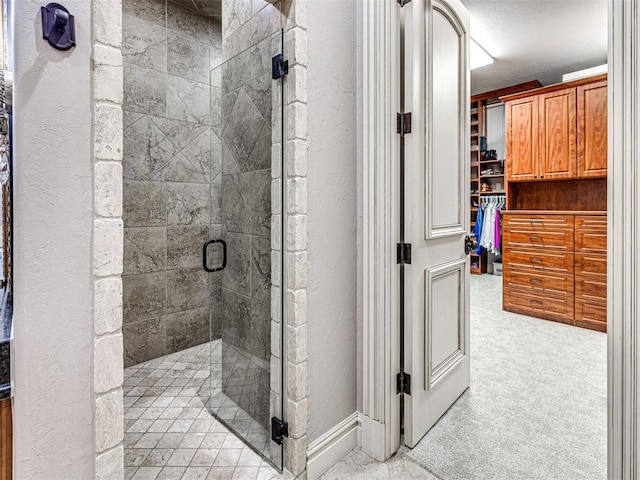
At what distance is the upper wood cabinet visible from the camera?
359 centimetres

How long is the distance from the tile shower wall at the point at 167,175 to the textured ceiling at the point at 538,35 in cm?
259

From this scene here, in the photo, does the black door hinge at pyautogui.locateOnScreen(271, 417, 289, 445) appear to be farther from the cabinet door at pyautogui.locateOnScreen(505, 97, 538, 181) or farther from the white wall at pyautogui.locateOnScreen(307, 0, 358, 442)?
the cabinet door at pyautogui.locateOnScreen(505, 97, 538, 181)

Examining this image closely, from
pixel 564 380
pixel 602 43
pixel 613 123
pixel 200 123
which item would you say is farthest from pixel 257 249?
pixel 602 43

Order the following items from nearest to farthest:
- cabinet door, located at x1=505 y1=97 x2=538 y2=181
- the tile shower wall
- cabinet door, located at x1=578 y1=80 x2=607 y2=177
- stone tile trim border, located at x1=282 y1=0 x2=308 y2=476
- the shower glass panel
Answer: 1. stone tile trim border, located at x1=282 y1=0 x2=308 y2=476
2. the shower glass panel
3. the tile shower wall
4. cabinet door, located at x1=578 y1=80 x2=607 y2=177
5. cabinet door, located at x1=505 y1=97 x2=538 y2=181

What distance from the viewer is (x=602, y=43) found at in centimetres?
397

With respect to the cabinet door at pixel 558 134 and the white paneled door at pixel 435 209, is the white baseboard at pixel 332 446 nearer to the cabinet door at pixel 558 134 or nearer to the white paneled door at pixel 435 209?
the white paneled door at pixel 435 209

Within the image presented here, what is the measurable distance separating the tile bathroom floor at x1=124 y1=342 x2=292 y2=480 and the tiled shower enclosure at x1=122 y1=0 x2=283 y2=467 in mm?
43

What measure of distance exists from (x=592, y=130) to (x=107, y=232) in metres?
4.43

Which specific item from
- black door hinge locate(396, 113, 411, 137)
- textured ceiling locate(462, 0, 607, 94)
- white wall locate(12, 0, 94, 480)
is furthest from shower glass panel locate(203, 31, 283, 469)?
textured ceiling locate(462, 0, 607, 94)

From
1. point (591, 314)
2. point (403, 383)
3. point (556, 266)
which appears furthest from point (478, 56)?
point (403, 383)

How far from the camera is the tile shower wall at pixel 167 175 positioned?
2709 millimetres

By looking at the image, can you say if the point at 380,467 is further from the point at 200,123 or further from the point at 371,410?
the point at 200,123

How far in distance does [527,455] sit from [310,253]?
143cm

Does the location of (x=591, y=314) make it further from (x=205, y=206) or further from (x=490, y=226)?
(x=205, y=206)
